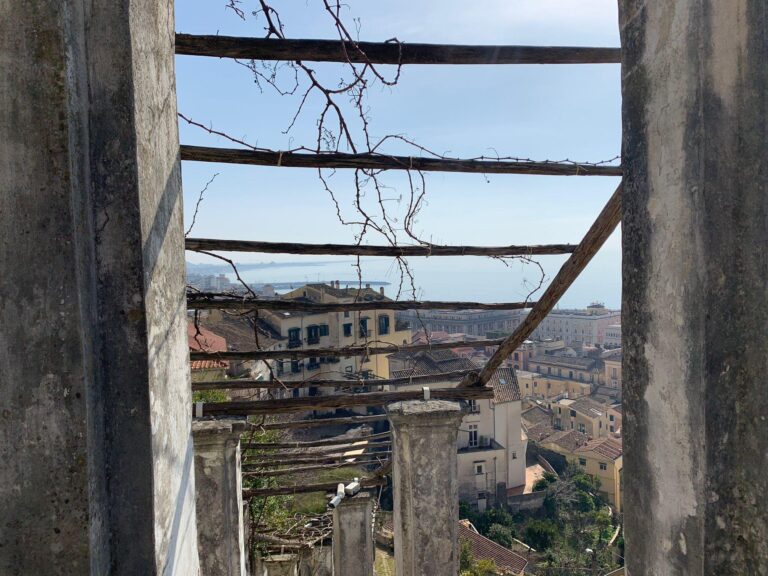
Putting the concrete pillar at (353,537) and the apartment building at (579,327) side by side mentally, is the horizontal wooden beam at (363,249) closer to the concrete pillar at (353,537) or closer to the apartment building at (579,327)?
the concrete pillar at (353,537)

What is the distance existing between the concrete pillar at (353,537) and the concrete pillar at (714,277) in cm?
633

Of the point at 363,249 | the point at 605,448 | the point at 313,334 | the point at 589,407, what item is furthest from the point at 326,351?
the point at 589,407

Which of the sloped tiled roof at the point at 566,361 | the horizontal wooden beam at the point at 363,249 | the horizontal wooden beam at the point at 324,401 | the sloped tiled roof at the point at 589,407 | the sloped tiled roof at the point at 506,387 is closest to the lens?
the horizontal wooden beam at the point at 363,249

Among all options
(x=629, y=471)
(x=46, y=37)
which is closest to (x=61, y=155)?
(x=46, y=37)

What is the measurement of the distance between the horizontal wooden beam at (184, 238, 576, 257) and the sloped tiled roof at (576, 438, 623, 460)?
33.2m

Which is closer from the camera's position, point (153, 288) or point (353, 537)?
point (153, 288)

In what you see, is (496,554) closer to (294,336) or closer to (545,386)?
(294,336)

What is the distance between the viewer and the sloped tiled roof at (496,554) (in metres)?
19.8

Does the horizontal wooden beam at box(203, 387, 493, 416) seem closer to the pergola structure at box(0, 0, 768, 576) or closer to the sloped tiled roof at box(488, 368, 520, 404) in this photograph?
the pergola structure at box(0, 0, 768, 576)

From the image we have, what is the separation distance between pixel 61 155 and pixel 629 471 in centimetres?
186

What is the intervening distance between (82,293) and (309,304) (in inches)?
63.2

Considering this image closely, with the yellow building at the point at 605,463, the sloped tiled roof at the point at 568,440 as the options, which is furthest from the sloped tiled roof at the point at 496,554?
the sloped tiled roof at the point at 568,440

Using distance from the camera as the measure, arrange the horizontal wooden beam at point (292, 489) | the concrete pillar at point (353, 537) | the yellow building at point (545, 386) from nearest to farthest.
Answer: the horizontal wooden beam at point (292, 489), the concrete pillar at point (353, 537), the yellow building at point (545, 386)

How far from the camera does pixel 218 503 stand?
336 cm
